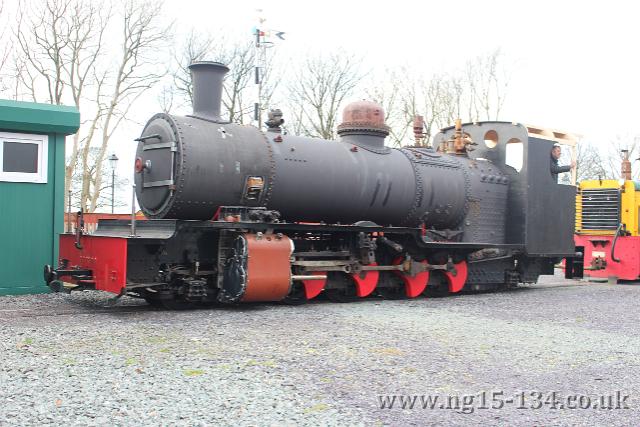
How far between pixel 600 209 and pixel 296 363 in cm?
1375

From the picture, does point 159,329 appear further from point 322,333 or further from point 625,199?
point 625,199

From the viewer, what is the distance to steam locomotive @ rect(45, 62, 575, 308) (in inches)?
341

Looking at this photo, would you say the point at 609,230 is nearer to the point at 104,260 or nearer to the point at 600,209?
the point at 600,209

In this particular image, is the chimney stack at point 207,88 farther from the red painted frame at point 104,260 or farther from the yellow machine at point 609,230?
the yellow machine at point 609,230

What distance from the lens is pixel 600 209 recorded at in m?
17.0

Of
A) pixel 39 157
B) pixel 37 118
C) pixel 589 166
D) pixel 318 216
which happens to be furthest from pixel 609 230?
pixel 589 166

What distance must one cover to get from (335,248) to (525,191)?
14.7ft

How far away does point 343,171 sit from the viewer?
10.1 metres

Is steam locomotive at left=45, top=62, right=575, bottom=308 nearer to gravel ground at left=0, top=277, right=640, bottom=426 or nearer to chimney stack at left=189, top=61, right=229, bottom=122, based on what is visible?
chimney stack at left=189, top=61, right=229, bottom=122

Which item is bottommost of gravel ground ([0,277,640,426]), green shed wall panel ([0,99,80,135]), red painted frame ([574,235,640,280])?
gravel ground ([0,277,640,426])

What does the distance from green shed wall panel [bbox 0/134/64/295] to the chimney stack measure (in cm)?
309

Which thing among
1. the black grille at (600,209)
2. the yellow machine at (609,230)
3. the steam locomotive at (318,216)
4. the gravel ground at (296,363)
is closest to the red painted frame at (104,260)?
the steam locomotive at (318,216)

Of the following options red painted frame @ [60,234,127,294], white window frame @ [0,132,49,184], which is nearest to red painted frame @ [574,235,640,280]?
red painted frame @ [60,234,127,294]

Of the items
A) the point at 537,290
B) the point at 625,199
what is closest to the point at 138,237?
the point at 537,290
